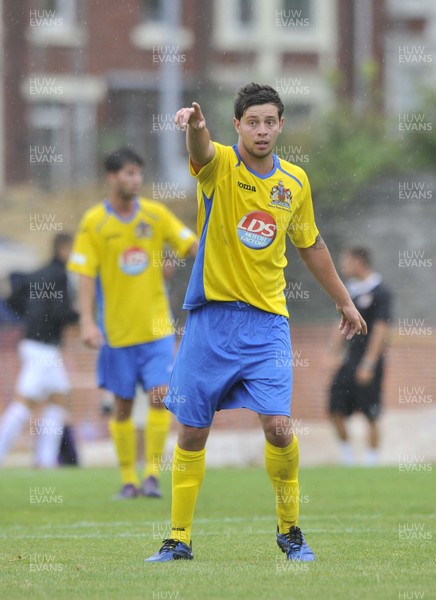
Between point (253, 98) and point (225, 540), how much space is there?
8.76 feet

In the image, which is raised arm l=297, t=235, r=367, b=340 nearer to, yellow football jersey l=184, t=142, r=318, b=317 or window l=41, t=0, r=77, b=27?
yellow football jersey l=184, t=142, r=318, b=317

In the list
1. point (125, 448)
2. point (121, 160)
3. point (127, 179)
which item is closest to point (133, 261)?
point (127, 179)

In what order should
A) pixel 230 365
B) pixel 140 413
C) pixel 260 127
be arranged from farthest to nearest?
pixel 140 413, pixel 230 365, pixel 260 127

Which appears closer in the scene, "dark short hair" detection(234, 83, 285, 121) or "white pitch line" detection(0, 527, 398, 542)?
"dark short hair" detection(234, 83, 285, 121)

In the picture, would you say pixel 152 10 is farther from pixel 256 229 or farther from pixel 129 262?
pixel 256 229

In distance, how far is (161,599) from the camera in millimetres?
5680

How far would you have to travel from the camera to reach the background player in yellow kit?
426 inches

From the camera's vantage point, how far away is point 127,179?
34.8ft

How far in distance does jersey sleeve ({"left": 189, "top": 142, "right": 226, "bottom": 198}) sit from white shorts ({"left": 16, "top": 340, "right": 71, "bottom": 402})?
346 inches

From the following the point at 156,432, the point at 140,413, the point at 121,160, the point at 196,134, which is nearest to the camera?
the point at 196,134

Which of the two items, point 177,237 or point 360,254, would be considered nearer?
point 177,237

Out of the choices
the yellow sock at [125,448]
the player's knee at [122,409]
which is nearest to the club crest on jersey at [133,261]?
the player's knee at [122,409]

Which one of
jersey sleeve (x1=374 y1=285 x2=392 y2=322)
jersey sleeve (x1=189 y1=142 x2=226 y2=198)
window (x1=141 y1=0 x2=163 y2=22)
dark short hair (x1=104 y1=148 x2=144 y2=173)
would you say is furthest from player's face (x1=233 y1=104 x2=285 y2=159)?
window (x1=141 y1=0 x2=163 y2=22)

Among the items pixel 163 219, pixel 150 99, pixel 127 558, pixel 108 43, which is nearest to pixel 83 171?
pixel 150 99
